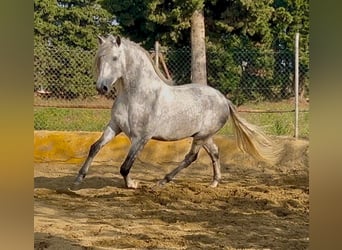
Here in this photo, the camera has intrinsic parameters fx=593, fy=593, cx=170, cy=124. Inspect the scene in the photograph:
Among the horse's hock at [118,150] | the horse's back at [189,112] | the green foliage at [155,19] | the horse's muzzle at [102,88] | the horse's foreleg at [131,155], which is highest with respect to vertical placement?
the green foliage at [155,19]

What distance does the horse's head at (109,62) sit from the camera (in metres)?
5.00

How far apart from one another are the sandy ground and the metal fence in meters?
2.04

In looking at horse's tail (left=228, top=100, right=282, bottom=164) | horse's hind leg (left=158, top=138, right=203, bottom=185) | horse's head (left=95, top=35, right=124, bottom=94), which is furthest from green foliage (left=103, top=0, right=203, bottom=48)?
horse's head (left=95, top=35, right=124, bottom=94)

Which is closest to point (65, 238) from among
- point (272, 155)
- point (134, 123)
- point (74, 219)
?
point (74, 219)

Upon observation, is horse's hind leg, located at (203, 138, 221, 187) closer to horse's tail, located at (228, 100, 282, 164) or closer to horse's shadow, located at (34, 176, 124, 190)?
horse's tail, located at (228, 100, 282, 164)

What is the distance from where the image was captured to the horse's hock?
22.8ft

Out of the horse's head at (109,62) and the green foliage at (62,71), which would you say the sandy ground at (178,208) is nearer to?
the horse's head at (109,62)

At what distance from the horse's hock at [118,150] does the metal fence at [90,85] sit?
132 cm

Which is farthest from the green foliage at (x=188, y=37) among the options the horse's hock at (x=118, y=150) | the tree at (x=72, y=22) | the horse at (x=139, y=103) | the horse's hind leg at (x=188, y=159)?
the horse at (x=139, y=103)

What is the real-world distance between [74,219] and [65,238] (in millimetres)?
706

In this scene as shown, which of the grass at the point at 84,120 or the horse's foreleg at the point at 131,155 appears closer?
the horse's foreleg at the point at 131,155

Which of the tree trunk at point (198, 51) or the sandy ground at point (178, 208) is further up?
the tree trunk at point (198, 51)

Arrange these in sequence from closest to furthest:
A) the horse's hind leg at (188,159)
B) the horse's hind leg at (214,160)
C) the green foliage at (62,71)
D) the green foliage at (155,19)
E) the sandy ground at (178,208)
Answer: the sandy ground at (178,208) < the horse's hind leg at (188,159) < the horse's hind leg at (214,160) < the green foliage at (62,71) < the green foliage at (155,19)
